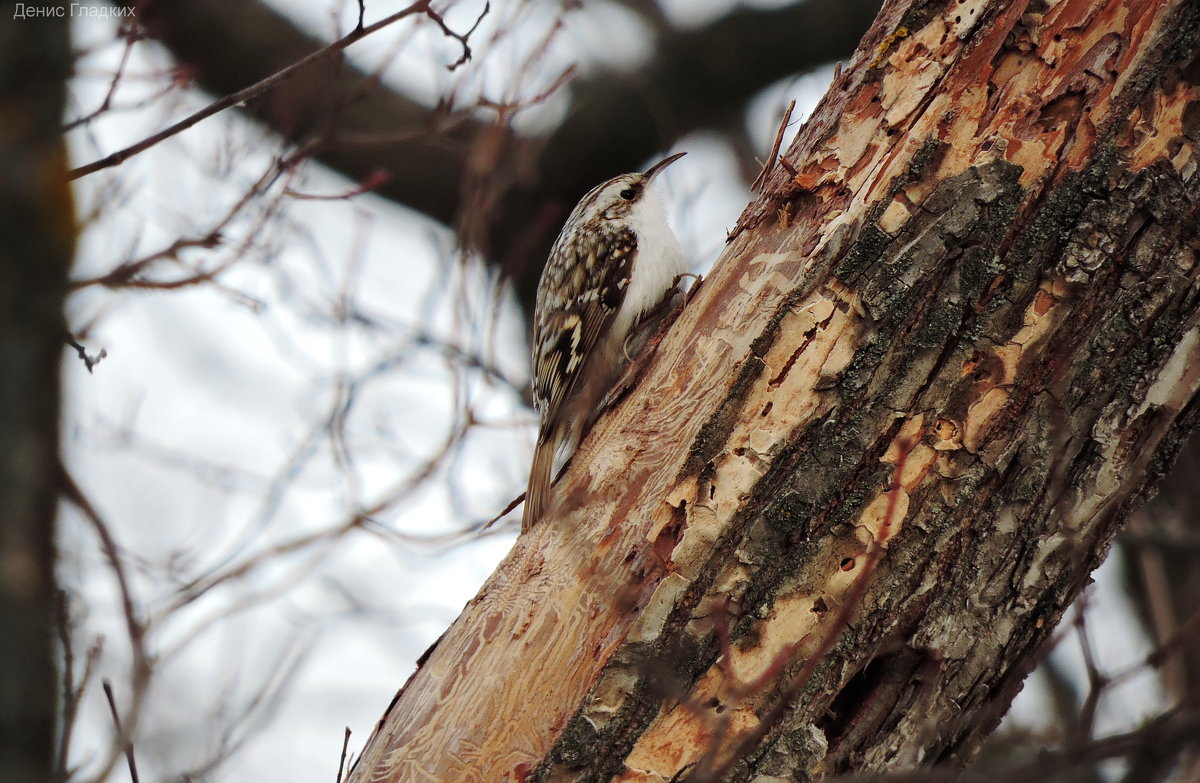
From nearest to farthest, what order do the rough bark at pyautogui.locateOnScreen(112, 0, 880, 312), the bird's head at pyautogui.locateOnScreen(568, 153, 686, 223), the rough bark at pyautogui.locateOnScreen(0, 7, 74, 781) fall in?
the rough bark at pyautogui.locateOnScreen(0, 7, 74, 781)
the bird's head at pyautogui.locateOnScreen(568, 153, 686, 223)
the rough bark at pyautogui.locateOnScreen(112, 0, 880, 312)

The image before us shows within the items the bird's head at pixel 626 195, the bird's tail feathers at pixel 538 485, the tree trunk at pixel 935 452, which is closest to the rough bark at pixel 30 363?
the tree trunk at pixel 935 452

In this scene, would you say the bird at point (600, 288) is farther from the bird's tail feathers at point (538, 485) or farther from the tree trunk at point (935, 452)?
the tree trunk at point (935, 452)

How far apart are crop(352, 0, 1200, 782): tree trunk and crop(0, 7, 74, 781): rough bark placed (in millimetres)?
741

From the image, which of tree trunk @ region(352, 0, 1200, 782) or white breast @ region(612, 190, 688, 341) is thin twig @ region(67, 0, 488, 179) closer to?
tree trunk @ region(352, 0, 1200, 782)

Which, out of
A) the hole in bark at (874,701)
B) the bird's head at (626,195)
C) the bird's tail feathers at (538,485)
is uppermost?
the bird's head at (626,195)

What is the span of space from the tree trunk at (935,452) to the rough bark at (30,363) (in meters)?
0.74

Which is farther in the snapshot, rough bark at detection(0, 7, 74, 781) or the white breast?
the white breast

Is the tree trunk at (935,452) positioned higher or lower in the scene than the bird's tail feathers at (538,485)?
lower

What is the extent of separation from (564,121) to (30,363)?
3389mm

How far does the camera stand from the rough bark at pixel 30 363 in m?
1.32

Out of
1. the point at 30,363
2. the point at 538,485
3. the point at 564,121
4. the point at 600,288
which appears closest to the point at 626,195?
the point at 600,288

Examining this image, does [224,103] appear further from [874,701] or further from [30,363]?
[874,701]

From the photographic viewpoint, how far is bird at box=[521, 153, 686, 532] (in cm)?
305

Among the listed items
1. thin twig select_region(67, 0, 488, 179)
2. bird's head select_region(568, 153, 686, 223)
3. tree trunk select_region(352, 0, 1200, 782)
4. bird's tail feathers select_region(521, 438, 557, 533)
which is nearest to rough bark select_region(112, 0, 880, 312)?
bird's head select_region(568, 153, 686, 223)
